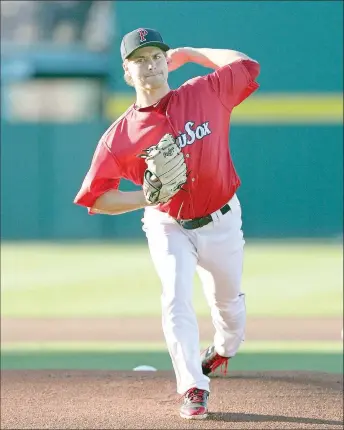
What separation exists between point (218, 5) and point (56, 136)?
3.89 meters

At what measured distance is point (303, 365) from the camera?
7.02 meters

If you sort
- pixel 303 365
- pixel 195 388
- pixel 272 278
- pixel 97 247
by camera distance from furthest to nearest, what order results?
pixel 97 247 < pixel 272 278 < pixel 303 365 < pixel 195 388

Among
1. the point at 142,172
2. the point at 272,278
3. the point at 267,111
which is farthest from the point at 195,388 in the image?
the point at 267,111

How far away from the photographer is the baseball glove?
4820mm

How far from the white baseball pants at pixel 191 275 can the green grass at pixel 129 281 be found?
377cm

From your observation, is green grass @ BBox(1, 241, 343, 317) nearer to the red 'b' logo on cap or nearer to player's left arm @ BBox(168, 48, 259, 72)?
player's left arm @ BBox(168, 48, 259, 72)

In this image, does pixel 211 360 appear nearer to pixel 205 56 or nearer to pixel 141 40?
pixel 205 56

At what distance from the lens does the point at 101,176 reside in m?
5.13

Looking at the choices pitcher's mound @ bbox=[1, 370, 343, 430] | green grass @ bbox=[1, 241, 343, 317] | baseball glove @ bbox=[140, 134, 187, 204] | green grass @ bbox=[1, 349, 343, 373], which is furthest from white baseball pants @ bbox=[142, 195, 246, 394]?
green grass @ bbox=[1, 241, 343, 317]

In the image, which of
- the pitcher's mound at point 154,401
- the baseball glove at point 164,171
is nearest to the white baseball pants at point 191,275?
the pitcher's mound at point 154,401

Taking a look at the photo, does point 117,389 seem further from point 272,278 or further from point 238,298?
point 272,278

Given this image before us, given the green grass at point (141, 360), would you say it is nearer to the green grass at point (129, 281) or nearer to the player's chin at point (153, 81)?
the green grass at point (129, 281)

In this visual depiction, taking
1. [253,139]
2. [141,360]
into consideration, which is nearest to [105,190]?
[141,360]

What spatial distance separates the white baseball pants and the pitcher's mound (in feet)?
0.94
